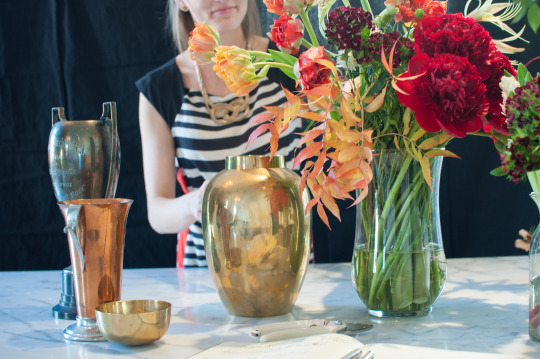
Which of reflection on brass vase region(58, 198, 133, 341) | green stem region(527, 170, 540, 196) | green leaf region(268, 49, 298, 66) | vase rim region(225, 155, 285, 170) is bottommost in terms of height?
reflection on brass vase region(58, 198, 133, 341)

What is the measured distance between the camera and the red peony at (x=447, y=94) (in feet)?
1.99

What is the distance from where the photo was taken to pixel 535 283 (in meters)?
0.65

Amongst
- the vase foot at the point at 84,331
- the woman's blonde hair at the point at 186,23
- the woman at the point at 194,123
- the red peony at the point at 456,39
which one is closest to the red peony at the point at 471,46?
the red peony at the point at 456,39

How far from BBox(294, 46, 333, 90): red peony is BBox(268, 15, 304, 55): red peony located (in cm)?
5

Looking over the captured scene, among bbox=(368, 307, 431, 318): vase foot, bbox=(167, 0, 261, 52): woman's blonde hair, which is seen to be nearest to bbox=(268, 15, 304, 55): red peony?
bbox=(368, 307, 431, 318): vase foot

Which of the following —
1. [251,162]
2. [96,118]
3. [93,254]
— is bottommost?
[93,254]

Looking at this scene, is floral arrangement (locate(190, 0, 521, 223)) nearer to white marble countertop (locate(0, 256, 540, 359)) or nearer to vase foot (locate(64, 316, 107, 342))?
white marble countertop (locate(0, 256, 540, 359))

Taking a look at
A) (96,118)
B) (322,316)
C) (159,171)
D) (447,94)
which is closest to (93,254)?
(322,316)

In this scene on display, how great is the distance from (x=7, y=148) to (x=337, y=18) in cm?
197

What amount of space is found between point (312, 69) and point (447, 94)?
0.15 m

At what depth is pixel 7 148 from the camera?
230cm

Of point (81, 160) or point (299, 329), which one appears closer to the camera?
point (299, 329)

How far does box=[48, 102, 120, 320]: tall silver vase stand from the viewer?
2.67ft

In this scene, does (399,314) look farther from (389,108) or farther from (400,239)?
(389,108)
